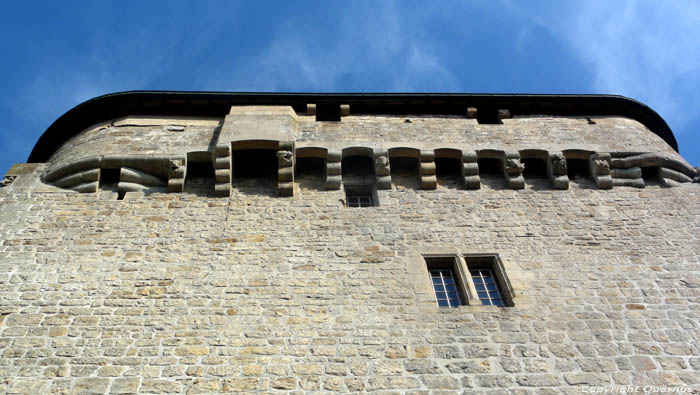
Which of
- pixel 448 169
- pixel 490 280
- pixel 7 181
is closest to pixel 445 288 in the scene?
pixel 490 280

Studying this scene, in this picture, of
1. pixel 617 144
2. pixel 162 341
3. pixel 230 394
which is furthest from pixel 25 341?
pixel 617 144

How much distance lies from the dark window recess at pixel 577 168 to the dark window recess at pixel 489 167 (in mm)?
1145

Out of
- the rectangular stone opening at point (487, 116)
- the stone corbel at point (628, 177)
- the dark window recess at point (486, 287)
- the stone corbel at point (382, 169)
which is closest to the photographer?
the dark window recess at point (486, 287)

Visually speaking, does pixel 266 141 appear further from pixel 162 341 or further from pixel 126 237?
pixel 162 341

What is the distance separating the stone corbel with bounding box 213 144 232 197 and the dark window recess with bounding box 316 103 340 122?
2.11 meters

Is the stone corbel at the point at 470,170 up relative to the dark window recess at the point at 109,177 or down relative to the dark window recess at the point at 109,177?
down

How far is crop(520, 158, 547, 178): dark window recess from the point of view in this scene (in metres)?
8.70

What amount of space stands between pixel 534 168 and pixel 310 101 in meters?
3.99

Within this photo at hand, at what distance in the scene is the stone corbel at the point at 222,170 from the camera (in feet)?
26.0

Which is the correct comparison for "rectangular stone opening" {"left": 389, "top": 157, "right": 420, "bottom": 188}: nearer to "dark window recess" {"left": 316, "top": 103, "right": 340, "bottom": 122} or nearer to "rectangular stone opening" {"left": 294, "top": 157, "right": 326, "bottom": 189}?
"rectangular stone opening" {"left": 294, "top": 157, "right": 326, "bottom": 189}

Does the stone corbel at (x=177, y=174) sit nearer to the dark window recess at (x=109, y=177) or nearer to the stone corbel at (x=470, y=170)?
the dark window recess at (x=109, y=177)

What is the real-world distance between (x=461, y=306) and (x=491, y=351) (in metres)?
0.67

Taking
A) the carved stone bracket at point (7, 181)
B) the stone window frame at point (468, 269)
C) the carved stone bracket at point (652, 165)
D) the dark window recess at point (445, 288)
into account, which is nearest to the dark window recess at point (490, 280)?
the stone window frame at point (468, 269)

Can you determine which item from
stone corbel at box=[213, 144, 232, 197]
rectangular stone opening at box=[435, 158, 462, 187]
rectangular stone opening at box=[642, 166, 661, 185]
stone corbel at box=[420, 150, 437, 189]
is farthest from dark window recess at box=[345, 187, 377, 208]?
rectangular stone opening at box=[642, 166, 661, 185]
